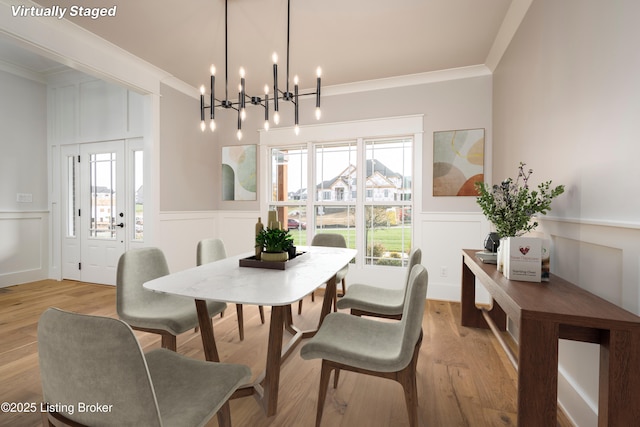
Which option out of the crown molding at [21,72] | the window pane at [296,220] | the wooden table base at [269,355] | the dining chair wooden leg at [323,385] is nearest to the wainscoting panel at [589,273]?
the dining chair wooden leg at [323,385]

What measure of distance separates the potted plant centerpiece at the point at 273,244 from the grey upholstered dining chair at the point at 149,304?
576 millimetres

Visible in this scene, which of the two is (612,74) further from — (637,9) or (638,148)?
(638,148)

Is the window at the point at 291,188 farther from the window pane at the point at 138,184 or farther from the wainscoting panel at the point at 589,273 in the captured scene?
the wainscoting panel at the point at 589,273

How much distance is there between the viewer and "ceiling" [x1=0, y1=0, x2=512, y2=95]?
238 centimetres

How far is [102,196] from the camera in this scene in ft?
13.9

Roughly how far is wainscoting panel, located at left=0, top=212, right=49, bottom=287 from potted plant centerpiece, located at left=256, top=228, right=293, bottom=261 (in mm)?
4513

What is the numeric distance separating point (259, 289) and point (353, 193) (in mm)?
2764

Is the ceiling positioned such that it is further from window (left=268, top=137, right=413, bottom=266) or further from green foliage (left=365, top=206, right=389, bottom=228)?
green foliage (left=365, top=206, right=389, bottom=228)

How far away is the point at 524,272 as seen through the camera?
5.06 ft

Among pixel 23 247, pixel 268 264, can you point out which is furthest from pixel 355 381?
pixel 23 247

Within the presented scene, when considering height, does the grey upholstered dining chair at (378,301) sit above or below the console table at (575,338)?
below

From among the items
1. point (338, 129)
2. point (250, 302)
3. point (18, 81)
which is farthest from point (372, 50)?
point (18, 81)

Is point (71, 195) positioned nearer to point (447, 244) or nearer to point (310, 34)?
point (310, 34)

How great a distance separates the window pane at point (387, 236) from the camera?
148 inches
